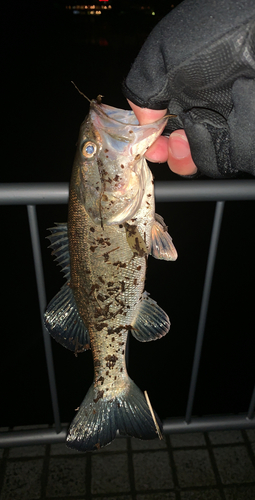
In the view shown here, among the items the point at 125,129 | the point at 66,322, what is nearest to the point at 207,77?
the point at 125,129

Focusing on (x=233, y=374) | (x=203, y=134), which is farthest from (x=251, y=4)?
(x=233, y=374)

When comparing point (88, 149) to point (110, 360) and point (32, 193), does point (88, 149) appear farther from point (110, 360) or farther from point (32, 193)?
point (110, 360)

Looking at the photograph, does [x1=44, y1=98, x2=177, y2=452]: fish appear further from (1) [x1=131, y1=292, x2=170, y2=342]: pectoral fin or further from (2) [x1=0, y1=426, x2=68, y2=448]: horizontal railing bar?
(2) [x1=0, y1=426, x2=68, y2=448]: horizontal railing bar

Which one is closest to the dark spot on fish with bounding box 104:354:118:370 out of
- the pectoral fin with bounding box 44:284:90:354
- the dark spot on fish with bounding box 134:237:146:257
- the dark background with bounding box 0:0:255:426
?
the pectoral fin with bounding box 44:284:90:354

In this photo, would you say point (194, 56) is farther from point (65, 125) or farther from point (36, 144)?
point (65, 125)

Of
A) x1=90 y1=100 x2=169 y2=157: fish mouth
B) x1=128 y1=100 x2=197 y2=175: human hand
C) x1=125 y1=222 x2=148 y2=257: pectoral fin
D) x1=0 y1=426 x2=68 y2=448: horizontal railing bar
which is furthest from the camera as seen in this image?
x1=0 y1=426 x2=68 y2=448: horizontal railing bar

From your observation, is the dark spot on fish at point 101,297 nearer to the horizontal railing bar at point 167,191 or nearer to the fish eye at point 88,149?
the horizontal railing bar at point 167,191

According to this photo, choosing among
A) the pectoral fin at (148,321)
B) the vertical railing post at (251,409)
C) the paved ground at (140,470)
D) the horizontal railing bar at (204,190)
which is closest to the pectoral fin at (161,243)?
the horizontal railing bar at (204,190)
